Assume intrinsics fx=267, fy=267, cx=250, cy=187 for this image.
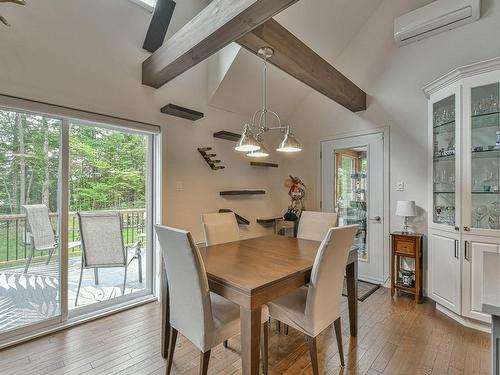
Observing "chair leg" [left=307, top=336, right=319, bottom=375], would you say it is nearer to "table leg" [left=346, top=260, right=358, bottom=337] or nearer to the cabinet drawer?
"table leg" [left=346, top=260, right=358, bottom=337]

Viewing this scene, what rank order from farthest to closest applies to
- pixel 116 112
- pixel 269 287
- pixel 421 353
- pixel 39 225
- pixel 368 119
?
1. pixel 368 119
2. pixel 116 112
3. pixel 39 225
4. pixel 421 353
5. pixel 269 287

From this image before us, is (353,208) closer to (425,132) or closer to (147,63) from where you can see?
(425,132)

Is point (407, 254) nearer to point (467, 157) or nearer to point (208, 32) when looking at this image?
point (467, 157)

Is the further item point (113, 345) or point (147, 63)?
point (147, 63)

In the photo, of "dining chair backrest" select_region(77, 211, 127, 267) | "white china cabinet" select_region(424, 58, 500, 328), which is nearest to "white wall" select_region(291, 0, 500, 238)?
"white china cabinet" select_region(424, 58, 500, 328)

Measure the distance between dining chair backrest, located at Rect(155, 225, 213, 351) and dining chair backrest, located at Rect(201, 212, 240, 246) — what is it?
90 cm

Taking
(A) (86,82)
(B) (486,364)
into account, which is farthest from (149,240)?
(B) (486,364)

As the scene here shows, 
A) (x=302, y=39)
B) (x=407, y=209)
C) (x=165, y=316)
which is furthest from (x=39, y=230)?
(x=407, y=209)

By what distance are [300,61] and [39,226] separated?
2882mm

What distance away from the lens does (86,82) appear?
258 centimetres

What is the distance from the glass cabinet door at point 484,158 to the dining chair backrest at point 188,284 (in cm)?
261

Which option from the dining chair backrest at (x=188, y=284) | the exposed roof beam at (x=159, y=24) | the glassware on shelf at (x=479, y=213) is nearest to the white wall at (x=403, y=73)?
the glassware on shelf at (x=479, y=213)

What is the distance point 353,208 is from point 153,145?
2.97m

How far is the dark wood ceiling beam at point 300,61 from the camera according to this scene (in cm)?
217
